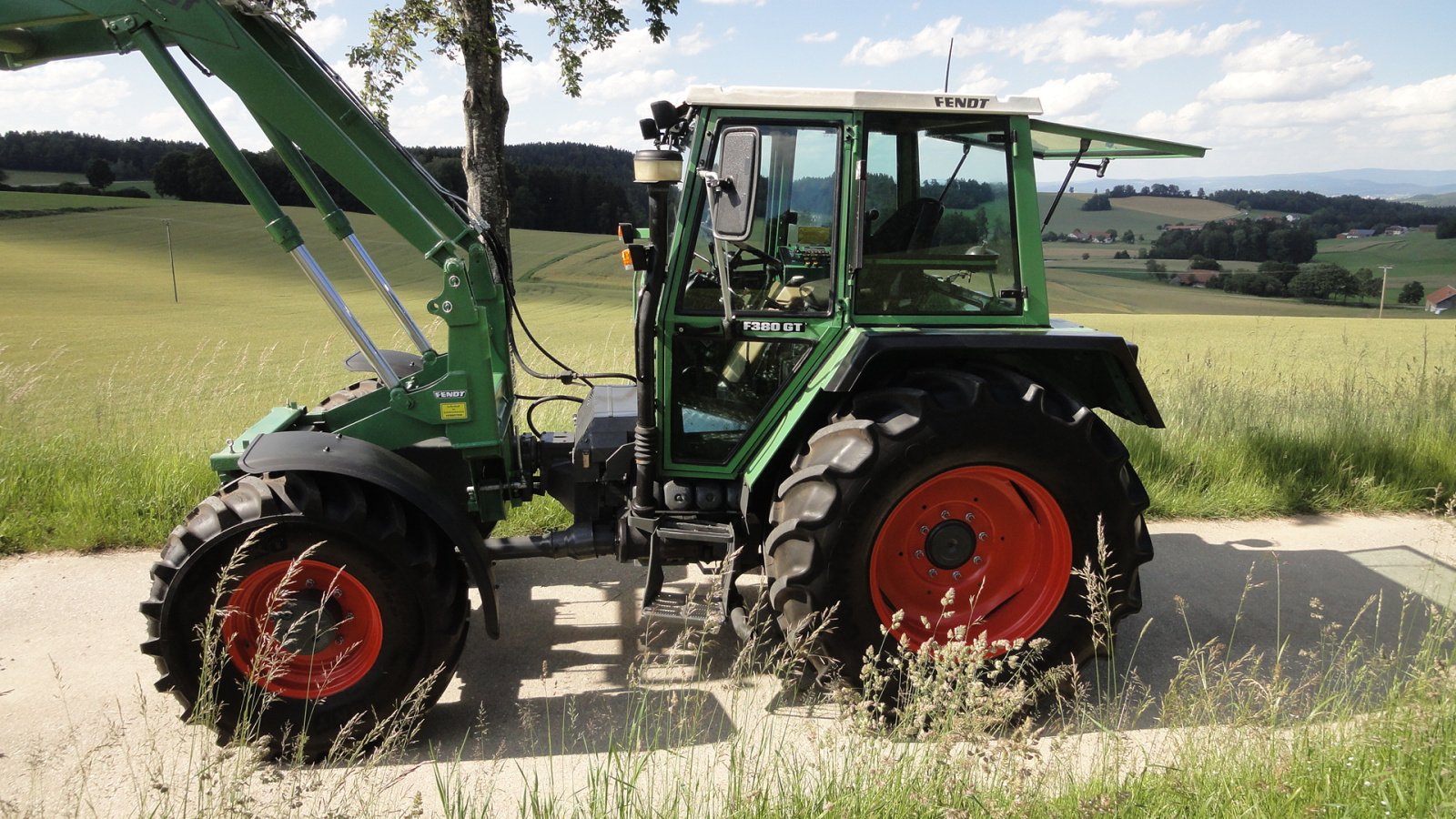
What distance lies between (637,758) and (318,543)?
1.26 m

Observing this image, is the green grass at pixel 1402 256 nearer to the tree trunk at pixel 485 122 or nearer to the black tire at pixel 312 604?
the tree trunk at pixel 485 122

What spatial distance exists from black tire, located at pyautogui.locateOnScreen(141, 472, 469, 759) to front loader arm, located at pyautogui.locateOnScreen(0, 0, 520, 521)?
491 millimetres

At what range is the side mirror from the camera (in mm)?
2926

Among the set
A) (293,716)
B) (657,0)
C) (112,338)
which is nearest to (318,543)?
(293,716)

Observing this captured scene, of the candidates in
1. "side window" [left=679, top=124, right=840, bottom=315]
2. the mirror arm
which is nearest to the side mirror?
the mirror arm

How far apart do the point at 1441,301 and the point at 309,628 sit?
4154 cm

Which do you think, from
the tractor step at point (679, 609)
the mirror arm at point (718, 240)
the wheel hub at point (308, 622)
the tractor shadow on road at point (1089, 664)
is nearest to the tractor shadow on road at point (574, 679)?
the tractor shadow on road at point (1089, 664)

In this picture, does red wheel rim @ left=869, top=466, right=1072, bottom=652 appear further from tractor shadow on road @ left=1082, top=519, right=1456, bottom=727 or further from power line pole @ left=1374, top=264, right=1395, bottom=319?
power line pole @ left=1374, top=264, right=1395, bottom=319

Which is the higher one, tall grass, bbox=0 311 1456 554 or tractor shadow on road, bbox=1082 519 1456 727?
tall grass, bbox=0 311 1456 554

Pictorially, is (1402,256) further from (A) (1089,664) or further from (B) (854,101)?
(B) (854,101)

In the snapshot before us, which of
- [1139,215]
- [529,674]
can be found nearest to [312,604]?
[529,674]

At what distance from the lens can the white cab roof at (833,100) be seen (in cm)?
325

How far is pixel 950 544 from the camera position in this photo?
11.4 ft

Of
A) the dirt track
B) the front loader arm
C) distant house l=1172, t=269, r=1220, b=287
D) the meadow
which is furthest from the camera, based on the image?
distant house l=1172, t=269, r=1220, b=287
